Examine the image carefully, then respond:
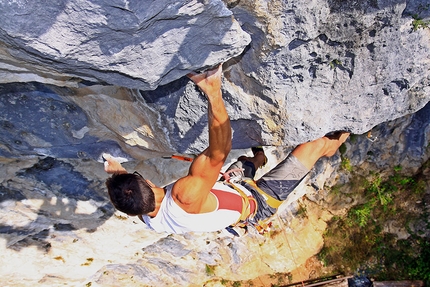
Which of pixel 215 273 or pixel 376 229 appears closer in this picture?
pixel 376 229

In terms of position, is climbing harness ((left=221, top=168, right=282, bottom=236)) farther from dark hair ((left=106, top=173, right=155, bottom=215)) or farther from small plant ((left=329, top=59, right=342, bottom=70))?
small plant ((left=329, top=59, right=342, bottom=70))

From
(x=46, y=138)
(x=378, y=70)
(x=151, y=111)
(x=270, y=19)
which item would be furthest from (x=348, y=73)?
(x=46, y=138)

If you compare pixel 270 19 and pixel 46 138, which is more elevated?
pixel 270 19

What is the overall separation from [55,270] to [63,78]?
11.5 ft

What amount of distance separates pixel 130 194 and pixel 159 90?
26.5 inches

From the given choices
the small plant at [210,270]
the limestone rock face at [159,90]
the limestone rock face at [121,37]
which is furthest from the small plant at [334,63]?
the small plant at [210,270]

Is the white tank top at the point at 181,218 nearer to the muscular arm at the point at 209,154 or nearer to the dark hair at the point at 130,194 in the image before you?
the muscular arm at the point at 209,154

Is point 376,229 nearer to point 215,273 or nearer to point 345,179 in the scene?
point 345,179

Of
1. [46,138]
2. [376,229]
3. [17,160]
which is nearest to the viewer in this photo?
[46,138]

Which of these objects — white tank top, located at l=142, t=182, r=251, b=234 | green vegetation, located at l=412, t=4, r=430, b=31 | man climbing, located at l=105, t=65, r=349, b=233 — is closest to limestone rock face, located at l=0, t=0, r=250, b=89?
man climbing, located at l=105, t=65, r=349, b=233

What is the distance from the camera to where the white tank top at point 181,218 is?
2.43m

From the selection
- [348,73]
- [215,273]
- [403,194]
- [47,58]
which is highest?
[47,58]

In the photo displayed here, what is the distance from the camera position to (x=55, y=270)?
4.68 m

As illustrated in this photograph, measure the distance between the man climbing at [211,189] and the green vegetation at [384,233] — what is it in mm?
2455
